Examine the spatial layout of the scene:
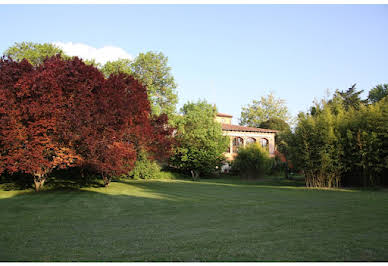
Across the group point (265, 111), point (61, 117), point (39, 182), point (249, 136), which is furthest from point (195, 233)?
point (265, 111)

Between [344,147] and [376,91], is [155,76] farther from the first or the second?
[376,91]

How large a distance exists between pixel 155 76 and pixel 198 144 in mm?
8513

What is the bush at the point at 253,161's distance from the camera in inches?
1097

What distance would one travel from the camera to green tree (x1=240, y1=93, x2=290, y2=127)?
212ft

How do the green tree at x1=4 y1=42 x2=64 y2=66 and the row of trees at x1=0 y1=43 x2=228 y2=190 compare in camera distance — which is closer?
the row of trees at x1=0 y1=43 x2=228 y2=190

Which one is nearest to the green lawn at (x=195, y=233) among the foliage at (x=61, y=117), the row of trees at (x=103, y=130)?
the foliage at (x=61, y=117)

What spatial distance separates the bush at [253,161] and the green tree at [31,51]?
19.3 meters

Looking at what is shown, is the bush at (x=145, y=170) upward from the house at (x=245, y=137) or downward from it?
downward

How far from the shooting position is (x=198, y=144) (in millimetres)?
→ 31484

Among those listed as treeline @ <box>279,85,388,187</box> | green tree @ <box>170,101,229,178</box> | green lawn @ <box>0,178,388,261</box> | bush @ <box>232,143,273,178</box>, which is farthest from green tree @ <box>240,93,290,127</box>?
green lawn @ <box>0,178,388,261</box>

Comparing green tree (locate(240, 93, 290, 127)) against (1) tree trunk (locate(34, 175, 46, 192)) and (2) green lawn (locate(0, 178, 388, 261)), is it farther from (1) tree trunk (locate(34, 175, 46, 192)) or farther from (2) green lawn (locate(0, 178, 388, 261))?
(2) green lawn (locate(0, 178, 388, 261))

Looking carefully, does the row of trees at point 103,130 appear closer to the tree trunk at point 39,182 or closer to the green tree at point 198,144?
the tree trunk at point 39,182

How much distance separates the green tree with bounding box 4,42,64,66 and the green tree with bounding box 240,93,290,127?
43.6 metres

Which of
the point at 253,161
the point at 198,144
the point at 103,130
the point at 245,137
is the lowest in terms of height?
the point at 253,161
